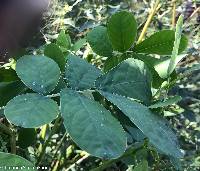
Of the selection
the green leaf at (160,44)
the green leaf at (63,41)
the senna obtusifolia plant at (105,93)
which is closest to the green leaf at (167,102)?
the senna obtusifolia plant at (105,93)

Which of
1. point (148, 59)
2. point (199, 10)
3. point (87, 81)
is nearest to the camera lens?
point (87, 81)

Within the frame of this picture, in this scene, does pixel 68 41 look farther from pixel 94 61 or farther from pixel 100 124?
pixel 100 124

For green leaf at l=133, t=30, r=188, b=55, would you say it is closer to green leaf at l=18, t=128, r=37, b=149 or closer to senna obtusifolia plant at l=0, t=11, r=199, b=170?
senna obtusifolia plant at l=0, t=11, r=199, b=170

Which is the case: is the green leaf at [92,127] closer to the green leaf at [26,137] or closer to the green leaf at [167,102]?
the green leaf at [167,102]

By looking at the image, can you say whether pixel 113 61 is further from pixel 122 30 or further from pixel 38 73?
pixel 38 73

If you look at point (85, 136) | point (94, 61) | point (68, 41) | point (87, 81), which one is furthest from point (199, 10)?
point (85, 136)

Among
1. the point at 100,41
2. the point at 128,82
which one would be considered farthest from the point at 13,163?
the point at 100,41
